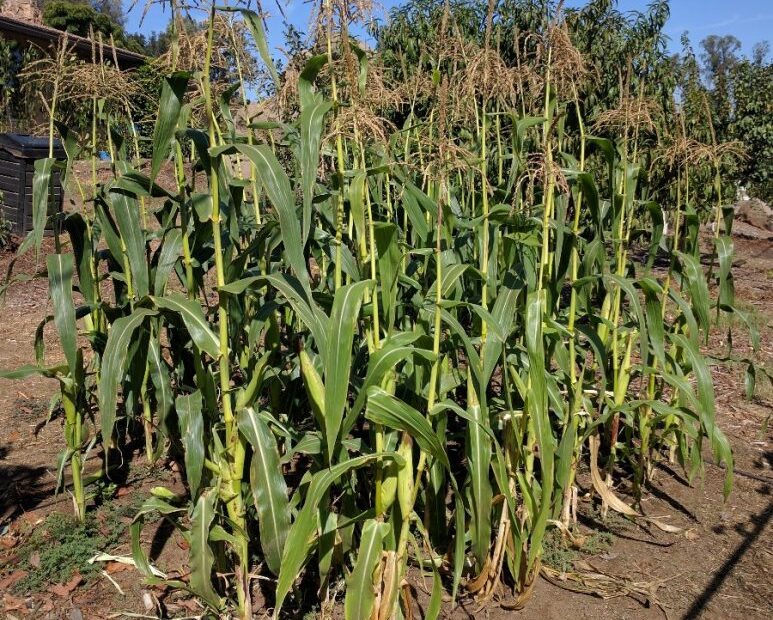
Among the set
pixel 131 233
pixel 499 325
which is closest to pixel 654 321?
pixel 499 325

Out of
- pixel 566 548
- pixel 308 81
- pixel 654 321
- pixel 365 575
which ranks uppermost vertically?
pixel 308 81

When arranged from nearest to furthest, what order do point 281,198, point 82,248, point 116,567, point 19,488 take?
point 281,198
point 82,248
point 116,567
point 19,488

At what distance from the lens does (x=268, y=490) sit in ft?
6.82

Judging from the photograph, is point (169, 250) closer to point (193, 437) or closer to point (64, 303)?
point (64, 303)

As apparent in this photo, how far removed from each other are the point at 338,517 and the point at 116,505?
147 cm

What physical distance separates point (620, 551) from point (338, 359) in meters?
1.85

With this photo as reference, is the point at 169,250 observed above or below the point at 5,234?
below

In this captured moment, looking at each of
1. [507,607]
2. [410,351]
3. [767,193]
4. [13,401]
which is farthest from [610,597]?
[767,193]

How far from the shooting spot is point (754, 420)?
4.43 meters

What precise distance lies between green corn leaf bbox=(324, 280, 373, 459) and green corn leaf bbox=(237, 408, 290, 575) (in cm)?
27

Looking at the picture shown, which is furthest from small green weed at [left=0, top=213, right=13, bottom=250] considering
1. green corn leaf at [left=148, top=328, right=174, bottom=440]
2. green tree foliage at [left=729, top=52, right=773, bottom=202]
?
green tree foliage at [left=729, top=52, right=773, bottom=202]

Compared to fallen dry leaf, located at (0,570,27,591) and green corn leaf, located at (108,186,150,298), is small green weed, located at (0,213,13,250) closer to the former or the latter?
fallen dry leaf, located at (0,570,27,591)

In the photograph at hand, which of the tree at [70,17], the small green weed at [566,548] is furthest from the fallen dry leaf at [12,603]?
the tree at [70,17]

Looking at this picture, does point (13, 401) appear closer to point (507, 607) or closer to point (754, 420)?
point (507, 607)
